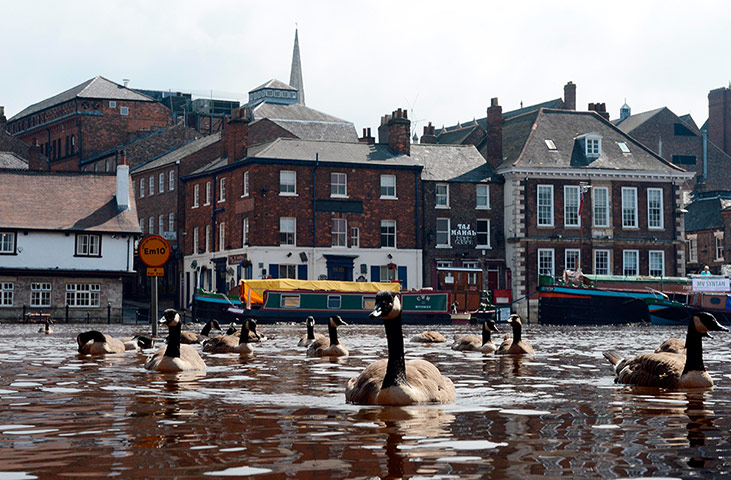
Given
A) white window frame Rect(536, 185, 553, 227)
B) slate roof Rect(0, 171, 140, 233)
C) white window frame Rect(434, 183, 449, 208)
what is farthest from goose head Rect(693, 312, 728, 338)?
white window frame Rect(434, 183, 449, 208)

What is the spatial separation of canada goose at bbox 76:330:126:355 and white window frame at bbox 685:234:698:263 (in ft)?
229

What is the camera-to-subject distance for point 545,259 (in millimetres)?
71625

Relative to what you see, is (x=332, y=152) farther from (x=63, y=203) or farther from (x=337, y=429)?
(x=337, y=429)

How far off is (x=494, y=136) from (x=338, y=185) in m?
12.1

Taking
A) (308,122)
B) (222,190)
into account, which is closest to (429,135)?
(308,122)

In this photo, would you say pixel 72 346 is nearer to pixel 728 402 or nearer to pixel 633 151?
pixel 728 402

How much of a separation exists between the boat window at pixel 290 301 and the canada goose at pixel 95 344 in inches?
1295

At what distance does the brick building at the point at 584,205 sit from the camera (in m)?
71.1

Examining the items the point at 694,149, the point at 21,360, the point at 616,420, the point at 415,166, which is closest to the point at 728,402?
the point at 616,420

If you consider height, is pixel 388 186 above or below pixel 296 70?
below

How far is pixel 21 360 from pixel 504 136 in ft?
192

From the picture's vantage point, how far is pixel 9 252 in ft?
198

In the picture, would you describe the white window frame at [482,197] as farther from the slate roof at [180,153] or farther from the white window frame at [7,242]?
the white window frame at [7,242]

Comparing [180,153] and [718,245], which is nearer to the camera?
[180,153]
